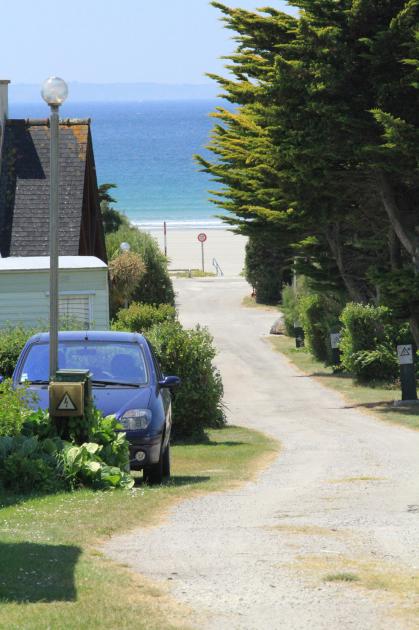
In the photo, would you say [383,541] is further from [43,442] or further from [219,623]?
[43,442]

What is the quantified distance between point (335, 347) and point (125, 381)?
77.9 ft

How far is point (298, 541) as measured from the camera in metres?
9.04

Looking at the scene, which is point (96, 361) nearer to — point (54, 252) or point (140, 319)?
point (54, 252)

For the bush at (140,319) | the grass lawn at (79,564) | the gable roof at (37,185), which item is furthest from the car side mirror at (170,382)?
the gable roof at (37,185)

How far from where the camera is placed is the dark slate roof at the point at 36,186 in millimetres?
29734

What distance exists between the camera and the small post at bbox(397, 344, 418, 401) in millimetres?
27891

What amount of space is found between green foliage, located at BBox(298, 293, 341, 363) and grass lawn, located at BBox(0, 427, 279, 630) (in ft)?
86.4

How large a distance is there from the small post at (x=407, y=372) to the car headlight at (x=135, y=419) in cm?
1517

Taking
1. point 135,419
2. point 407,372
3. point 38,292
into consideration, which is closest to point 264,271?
point 407,372

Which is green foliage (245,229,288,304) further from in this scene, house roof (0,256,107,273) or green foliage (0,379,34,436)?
green foliage (0,379,34,436)

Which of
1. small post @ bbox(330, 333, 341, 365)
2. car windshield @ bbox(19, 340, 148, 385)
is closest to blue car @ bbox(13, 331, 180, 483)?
car windshield @ bbox(19, 340, 148, 385)

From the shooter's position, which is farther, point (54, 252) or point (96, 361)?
point (96, 361)

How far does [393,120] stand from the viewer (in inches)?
980

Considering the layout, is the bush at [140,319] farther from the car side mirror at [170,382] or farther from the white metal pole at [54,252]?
the white metal pole at [54,252]
